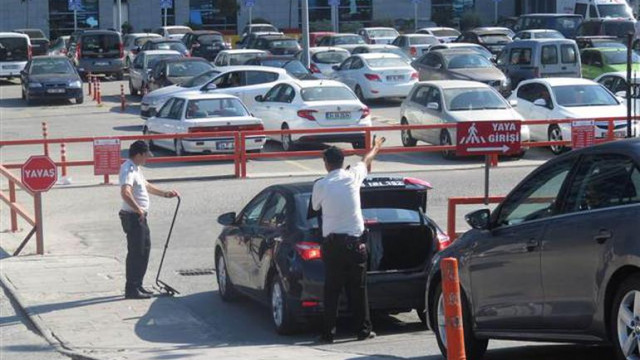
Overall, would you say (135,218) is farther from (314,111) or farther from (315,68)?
(315,68)

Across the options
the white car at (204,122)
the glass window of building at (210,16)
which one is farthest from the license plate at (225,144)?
the glass window of building at (210,16)

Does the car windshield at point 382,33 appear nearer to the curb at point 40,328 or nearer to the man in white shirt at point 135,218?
the curb at point 40,328

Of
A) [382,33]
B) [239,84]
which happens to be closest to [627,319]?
[239,84]

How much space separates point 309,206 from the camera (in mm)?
11555

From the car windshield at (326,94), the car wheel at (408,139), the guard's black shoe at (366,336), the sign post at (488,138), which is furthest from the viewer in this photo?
the car windshield at (326,94)

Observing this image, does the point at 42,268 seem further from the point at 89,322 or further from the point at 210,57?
the point at 210,57

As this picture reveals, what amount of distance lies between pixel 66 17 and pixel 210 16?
9.38m

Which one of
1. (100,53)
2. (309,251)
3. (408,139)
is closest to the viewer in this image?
(309,251)

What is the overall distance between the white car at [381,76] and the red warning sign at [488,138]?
66.7 ft

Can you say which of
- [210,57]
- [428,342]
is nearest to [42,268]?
[428,342]

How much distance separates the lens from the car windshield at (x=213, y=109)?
83.6 ft

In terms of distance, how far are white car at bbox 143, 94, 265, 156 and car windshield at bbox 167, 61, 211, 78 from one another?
10.7m

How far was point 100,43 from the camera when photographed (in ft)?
164

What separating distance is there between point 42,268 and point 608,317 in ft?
30.2
